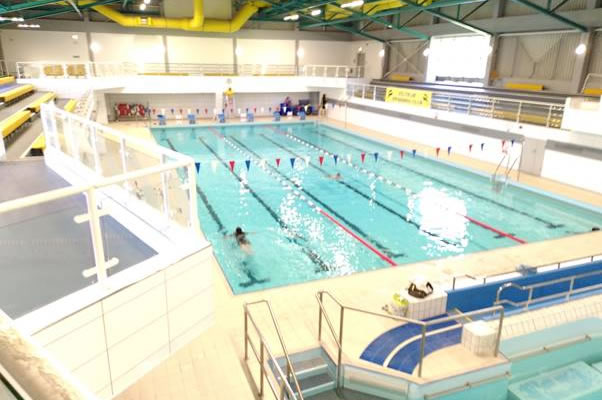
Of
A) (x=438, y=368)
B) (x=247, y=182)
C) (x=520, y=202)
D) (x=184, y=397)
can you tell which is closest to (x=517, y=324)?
(x=438, y=368)

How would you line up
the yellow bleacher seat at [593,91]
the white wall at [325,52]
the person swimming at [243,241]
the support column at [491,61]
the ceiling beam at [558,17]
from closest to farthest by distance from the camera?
the person swimming at [243,241], the yellow bleacher seat at [593,91], the ceiling beam at [558,17], the support column at [491,61], the white wall at [325,52]

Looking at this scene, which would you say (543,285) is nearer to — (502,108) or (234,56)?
(502,108)

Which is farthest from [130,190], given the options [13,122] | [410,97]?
[410,97]

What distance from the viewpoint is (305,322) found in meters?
4.91

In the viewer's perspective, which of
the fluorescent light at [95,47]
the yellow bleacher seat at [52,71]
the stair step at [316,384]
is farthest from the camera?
the fluorescent light at [95,47]

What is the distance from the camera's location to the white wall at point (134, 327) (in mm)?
2107

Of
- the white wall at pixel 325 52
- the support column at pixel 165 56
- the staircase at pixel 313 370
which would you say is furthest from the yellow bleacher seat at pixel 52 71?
the staircase at pixel 313 370

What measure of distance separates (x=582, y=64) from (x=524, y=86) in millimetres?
2146

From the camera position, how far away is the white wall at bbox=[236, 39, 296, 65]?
23.6 m

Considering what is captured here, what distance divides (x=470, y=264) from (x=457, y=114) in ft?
29.2

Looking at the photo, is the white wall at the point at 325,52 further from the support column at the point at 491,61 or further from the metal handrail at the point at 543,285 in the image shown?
the metal handrail at the point at 543,285

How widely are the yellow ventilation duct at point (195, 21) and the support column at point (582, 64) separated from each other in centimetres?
1392

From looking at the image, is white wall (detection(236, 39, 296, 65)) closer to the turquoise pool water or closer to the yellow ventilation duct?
the yellow ventilation duct

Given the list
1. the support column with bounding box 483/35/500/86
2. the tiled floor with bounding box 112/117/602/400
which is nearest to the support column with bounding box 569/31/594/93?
the support column with bounding box 483/35/500/86
